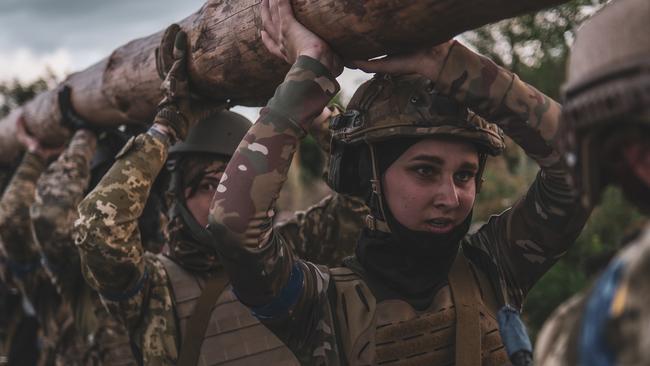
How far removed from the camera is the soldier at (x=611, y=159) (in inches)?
43.6

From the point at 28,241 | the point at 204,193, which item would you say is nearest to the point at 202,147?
the point at 204,193

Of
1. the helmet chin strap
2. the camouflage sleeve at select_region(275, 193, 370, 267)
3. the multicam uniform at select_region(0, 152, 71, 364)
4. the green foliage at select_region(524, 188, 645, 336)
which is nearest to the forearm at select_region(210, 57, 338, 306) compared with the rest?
the helmet chin strap

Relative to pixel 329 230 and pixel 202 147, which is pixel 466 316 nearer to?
pixel 329 230

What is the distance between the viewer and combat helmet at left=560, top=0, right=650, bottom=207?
4.08ft

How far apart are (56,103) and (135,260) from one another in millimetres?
2086

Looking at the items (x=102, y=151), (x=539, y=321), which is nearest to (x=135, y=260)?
(x=102, y=151)

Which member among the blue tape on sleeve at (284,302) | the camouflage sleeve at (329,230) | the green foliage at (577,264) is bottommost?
the green foliage at (577,264)

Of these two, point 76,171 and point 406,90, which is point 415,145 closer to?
point 406,90

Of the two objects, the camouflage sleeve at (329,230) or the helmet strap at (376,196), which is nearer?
the helmet strap at (376,196)

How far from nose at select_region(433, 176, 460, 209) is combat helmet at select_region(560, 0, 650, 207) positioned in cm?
113

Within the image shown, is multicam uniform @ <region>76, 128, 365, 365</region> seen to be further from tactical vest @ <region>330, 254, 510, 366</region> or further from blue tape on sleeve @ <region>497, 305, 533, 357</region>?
blue tape on sleeve @ <region>497, 305, 533, 357</region>

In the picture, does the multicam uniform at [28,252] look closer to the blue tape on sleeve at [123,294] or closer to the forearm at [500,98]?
the blue tape on sleeve at [123,294]

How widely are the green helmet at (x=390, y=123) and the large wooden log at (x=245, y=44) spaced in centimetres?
24

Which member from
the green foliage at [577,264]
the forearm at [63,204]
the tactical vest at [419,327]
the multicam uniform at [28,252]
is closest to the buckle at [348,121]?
the tactical vest at [419,327]
